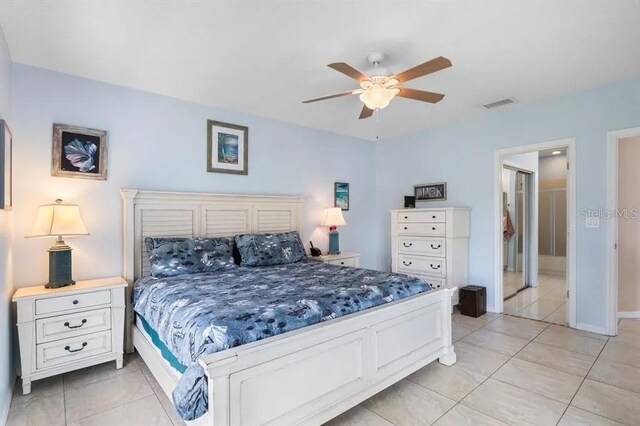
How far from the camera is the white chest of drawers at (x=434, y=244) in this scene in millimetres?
4074

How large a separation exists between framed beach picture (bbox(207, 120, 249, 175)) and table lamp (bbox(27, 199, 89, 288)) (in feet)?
4.66

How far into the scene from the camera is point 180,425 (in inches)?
75.5

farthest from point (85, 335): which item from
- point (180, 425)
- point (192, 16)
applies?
point (192, 16)

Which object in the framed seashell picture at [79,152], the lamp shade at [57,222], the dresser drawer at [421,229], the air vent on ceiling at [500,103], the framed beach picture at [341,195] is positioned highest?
the air vent on ceiling at [500,103]

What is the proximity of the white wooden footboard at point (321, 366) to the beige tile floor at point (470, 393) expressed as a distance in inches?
6.2

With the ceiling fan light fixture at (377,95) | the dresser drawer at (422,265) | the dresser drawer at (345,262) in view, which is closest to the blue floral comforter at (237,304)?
the dresser drawer at (345,262)

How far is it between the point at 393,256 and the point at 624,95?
3.07m

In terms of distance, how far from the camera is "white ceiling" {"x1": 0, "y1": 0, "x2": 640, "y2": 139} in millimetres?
2031

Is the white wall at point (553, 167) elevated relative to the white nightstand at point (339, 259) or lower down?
elevated

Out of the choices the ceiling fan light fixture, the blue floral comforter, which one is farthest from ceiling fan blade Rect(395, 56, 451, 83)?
the blue floral comforter

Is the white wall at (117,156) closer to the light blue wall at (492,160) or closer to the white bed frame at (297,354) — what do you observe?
the white bed frame at (297,354)

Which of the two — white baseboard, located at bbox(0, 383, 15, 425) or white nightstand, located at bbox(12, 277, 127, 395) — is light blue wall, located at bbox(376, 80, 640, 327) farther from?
white baseboard, located at bbox(0, 383, 15, 425)

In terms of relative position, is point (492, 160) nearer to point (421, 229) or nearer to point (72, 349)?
point (421, 229)

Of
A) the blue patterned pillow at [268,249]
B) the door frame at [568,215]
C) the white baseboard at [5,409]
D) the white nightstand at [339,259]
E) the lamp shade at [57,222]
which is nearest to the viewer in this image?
the white baseboard at [5,409]
